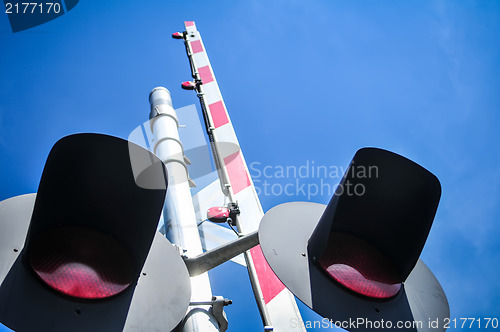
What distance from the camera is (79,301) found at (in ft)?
4.71

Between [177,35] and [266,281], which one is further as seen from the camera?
[177,35]

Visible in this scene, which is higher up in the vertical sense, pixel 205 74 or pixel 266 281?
pixel 205 74

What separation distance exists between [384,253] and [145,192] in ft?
3.08

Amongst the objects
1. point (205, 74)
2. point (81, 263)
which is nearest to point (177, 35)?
point (205, 74)

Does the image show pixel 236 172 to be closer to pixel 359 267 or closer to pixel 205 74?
pixel 205 74

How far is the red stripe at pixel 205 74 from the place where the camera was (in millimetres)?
4792

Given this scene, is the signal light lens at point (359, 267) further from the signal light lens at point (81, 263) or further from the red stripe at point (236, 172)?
the red stripe at point (236, 172)

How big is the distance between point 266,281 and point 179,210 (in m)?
1.16

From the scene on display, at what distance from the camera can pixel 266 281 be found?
11.3 ft

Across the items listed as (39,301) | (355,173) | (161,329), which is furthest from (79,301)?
(355,173)

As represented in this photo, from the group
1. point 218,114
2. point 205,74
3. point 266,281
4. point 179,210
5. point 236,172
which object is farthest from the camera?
point 205,74

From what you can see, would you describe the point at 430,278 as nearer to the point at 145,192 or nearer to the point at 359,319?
the point at 359,319

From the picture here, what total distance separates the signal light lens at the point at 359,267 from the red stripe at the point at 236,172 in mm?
2391

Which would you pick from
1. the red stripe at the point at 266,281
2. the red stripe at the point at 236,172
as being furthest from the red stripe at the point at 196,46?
the red stripe at the point at 266,281
